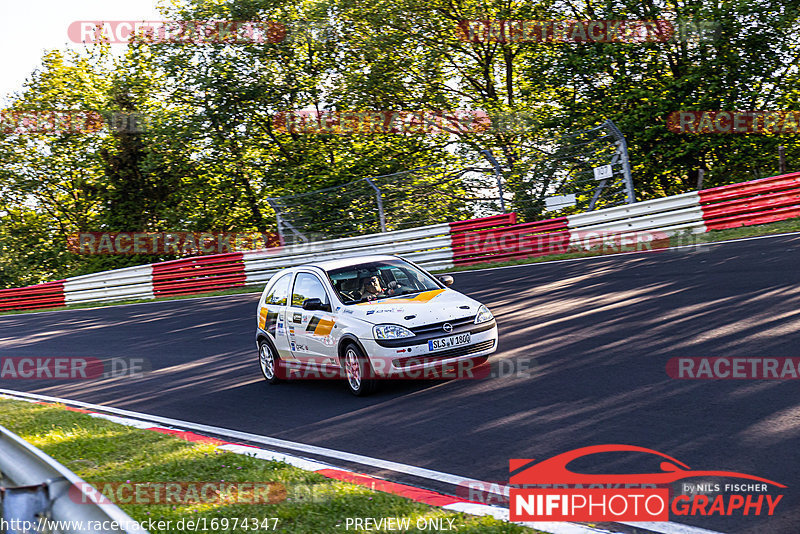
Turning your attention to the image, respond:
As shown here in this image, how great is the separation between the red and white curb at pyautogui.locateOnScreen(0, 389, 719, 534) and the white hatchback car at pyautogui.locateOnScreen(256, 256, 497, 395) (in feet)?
5.17

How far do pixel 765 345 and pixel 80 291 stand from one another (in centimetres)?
2752

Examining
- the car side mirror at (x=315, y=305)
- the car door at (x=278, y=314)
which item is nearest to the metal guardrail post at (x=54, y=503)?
the car side mirror at (x=315, y=305)

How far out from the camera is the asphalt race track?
580 centimetres

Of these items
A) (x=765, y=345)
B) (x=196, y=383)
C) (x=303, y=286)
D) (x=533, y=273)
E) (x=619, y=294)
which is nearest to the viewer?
(x=765, y=345)

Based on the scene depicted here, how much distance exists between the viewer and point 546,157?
20.1 metres

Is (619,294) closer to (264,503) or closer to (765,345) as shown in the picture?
(765,345)

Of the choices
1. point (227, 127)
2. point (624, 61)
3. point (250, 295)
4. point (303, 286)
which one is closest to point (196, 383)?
point (303, 286)

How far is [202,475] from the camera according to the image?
6168 millimetres

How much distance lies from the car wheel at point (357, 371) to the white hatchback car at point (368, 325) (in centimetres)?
1

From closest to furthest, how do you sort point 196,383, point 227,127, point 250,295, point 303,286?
point 303,286 → point 196,383 → point 250,295 → point 227,127

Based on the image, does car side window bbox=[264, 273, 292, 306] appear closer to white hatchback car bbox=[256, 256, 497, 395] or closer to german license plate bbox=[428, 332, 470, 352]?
white hatchback car bbox=[256, 256, 497, 395]

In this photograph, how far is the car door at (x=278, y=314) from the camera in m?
10.3

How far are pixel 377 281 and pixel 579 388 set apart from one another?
3.17 metres

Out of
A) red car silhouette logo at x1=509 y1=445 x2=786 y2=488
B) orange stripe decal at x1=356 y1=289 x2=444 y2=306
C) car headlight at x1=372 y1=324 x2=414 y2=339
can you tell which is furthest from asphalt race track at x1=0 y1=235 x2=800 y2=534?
orange stripe decal at x1=356 y1=289 x2=444 y2=306
